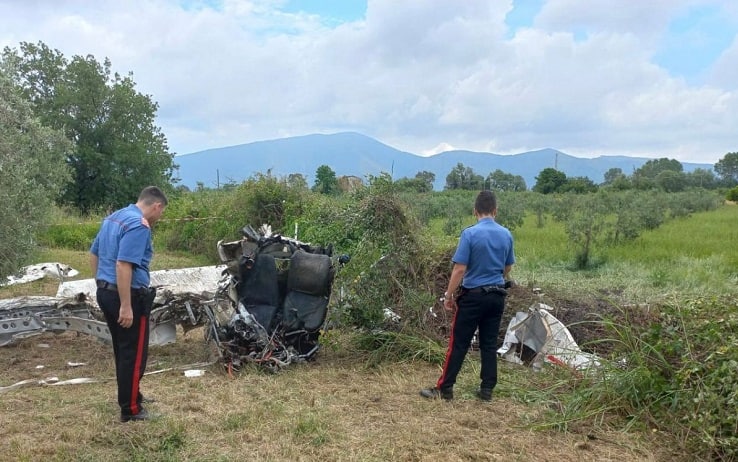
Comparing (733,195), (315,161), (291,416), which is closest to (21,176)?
(291,416)

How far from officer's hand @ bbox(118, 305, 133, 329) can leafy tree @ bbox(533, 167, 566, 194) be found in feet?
134

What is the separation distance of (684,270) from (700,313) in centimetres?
672

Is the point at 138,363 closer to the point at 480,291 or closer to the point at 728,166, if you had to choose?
the point at 480,291

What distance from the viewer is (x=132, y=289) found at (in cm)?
403

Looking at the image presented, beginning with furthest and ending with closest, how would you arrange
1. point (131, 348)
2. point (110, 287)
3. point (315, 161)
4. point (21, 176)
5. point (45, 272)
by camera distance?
point (315, 161) → point (45, 272) → point (21, 176) → point (131, 348) → point (110, 287)

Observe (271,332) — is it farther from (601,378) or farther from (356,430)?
(601,378)

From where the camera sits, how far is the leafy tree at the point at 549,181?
42.8 meters

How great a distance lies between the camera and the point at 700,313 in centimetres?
429

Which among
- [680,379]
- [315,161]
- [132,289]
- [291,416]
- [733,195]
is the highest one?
[315,161]

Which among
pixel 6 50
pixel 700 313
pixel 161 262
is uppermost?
pixel 6 50

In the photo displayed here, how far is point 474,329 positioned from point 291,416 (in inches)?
63.6

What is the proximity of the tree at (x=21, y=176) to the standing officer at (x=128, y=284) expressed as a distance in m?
2.96

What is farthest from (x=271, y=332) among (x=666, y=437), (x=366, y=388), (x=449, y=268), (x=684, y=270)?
(x=684, y=270)

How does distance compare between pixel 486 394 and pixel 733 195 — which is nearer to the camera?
pixel 486 394
